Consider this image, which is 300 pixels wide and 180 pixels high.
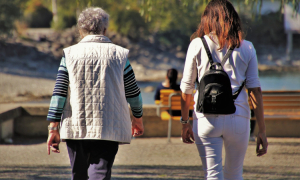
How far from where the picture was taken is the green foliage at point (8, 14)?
3093 cm

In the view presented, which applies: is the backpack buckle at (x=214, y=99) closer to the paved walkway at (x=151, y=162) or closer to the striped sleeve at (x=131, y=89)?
the striped sleeve at (x=131, y=89)

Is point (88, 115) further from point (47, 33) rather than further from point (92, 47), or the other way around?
point (47, 33)

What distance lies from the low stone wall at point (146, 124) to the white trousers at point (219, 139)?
3760 millimetres

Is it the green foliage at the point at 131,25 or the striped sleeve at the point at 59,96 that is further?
the green foliage at the point at 131,25

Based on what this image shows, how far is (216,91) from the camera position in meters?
2.19

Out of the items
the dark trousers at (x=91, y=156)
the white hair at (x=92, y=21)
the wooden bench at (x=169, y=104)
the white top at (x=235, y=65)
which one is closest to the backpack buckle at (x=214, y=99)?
the white top at (x=235, y=65)

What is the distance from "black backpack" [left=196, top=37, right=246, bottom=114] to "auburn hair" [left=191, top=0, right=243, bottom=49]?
6cm

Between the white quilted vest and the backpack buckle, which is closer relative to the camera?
the backpack buckle

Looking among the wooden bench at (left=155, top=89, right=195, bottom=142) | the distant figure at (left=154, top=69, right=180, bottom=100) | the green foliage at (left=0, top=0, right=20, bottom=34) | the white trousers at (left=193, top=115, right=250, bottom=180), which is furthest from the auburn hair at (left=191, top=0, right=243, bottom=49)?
the green foliage at (left=0, top=0, right=20, bottom=34)

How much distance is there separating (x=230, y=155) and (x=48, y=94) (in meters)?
26.6

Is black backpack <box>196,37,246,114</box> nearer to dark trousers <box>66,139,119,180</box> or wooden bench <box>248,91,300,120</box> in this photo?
dark trousers <box>66,139,119,180</box>

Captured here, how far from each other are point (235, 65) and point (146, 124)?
158 inches

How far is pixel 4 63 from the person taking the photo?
37.2 m

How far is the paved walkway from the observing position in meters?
4.10
